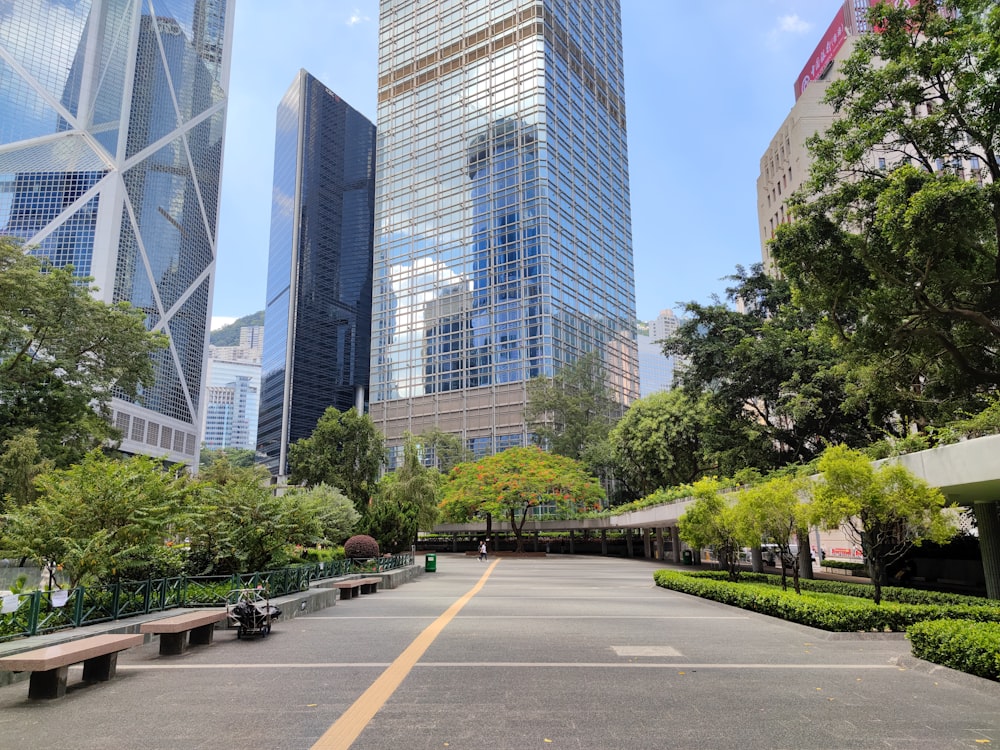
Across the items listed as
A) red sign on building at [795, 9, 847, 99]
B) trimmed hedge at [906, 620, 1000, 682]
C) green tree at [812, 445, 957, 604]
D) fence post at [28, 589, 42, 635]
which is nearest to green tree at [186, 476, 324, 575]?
fence post at [28, 589, 42, 635]

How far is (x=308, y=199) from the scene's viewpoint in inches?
5586

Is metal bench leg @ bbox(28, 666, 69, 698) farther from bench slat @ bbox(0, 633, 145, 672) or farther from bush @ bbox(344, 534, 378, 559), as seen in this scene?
bush @ bbox(344, 534, 378, 559)

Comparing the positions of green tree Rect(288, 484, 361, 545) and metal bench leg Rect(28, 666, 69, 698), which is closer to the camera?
metal bench leg Rect(28, 666, 69, 698)

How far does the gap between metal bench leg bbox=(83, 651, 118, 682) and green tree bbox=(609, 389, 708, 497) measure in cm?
3584

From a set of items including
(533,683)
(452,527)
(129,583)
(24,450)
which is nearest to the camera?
(533,683)

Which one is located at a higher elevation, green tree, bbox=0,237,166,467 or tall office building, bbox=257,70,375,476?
tall office building, bbox=257,70,375,476

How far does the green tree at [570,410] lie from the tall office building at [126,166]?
44789 millimetres

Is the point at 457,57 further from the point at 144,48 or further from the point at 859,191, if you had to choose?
the point at 859,191

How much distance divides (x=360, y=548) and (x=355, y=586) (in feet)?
20.7

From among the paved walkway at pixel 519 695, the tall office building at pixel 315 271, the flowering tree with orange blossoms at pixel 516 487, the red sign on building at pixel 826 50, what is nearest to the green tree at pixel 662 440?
the flowering tree with orange blossoms at pixel 516 487

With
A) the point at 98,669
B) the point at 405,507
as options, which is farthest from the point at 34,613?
the point at 405,507

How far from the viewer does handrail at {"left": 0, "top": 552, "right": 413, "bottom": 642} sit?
8844 millimetres

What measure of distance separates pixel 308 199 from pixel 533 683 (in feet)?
480

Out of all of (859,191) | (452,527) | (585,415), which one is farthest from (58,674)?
(585,415)
